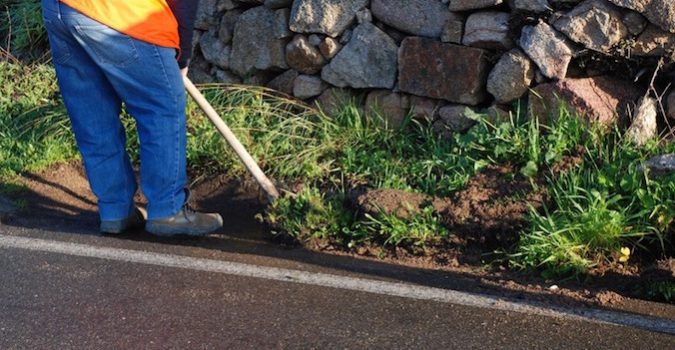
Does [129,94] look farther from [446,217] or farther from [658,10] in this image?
[658,10]

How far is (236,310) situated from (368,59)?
233 cm

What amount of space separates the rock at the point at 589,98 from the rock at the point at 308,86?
1460 mm

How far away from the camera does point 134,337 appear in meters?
3.67

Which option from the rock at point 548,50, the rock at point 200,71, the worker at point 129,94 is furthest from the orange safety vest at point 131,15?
the rock at point 200,71

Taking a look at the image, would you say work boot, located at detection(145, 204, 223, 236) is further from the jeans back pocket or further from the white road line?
the jeans back pocket

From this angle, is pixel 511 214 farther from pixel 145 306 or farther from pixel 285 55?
pixel 285 55

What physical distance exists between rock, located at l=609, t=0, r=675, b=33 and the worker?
2.14m

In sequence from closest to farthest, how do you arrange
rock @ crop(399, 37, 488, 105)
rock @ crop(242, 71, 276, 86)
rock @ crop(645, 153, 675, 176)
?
rock @ crop(645, 153, 675, 176)
rock @ crop(399, 37, 488, 105)
rock @ crop(242, 71, 276, 86)

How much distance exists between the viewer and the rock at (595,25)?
4984 mm

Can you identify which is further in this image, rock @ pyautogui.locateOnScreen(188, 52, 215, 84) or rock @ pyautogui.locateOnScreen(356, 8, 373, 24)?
rock @ pyautogui.locateOnScreen(188, 52, 215, 84)

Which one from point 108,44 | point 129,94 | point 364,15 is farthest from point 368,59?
point 108,44

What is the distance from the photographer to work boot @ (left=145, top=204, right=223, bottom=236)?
4980mm


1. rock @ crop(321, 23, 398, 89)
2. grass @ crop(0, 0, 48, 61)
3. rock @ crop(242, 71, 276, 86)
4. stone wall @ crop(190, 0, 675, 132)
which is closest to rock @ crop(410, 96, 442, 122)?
stone wall @ crop(190, 0, 675, 132)

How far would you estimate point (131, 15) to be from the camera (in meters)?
4.59
